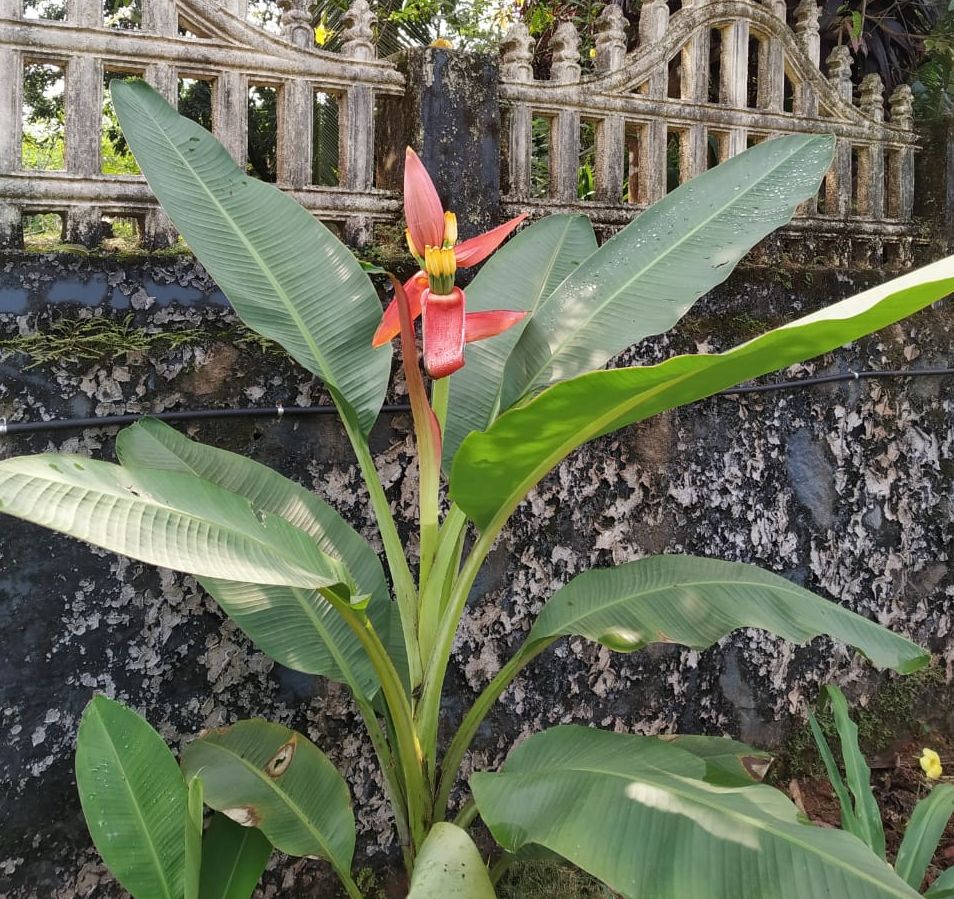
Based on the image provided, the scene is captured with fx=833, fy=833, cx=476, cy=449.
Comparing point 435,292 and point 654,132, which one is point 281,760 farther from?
point 654,132

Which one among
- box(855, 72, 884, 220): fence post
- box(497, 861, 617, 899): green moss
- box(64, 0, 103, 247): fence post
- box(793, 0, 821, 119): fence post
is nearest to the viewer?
box(64, 0, 103, 247): fence post

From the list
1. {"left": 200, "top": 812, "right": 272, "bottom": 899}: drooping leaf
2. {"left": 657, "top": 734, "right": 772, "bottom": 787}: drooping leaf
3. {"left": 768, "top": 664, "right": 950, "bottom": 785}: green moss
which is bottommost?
{"left": 768, "top": 664, "right": 950, "bottom": 785}: green moss

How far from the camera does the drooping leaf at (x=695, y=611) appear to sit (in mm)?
1200

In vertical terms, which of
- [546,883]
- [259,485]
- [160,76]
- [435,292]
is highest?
[160,76]

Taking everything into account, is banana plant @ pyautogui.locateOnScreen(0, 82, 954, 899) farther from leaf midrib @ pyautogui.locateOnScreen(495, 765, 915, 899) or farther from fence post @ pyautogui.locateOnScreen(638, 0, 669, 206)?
fence post @ pyautogui.locateOnScreen(638, 0, 669, 206)

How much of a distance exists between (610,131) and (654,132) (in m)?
0.13

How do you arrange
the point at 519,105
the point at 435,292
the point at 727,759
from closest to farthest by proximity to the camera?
1. the point at 435,292
2. the point at 727,759
3. the point at 519,105

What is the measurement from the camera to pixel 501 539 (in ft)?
5.90

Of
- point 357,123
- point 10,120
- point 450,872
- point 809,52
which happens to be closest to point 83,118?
point 10,120

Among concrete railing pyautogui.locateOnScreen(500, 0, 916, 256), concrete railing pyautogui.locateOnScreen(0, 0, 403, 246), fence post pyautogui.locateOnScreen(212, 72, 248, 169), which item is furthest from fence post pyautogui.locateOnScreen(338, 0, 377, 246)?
concrete railing pyautogui.locateOnScreen(500, 0, 916, 256)

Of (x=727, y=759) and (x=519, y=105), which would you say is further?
(x=519, y=105)

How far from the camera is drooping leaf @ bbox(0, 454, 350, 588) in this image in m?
0.77

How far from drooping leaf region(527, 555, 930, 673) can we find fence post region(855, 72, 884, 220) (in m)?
1.51

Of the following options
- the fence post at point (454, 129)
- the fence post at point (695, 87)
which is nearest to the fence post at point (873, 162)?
the fence post at point (695, 87)
